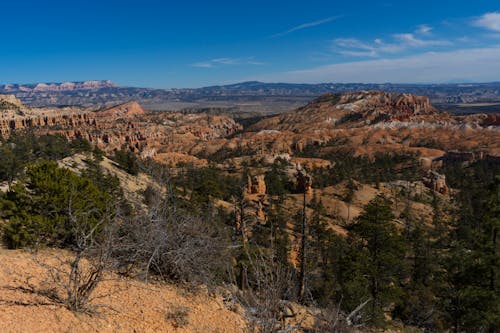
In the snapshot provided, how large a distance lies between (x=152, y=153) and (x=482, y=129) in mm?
135458

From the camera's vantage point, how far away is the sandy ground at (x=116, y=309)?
8008mm

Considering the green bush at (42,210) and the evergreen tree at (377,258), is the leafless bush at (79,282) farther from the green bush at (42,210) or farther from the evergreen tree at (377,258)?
the evergreen tree at (377,258)

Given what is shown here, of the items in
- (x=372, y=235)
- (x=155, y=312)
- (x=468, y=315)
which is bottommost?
(x=468, y=315)

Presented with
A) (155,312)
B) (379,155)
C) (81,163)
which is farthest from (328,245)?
(379,155)

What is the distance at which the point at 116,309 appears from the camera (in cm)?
927

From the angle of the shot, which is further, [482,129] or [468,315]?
[482,129]

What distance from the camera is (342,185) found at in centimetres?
7269

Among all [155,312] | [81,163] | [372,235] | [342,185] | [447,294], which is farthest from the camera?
[342,185]

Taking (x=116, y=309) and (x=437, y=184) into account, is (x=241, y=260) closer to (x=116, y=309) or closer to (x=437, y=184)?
(x=116, y=309)

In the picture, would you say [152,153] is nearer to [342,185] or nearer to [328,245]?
[342,185]

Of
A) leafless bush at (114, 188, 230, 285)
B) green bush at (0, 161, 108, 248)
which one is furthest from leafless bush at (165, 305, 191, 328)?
green bush at (0, 161, 108, 248)

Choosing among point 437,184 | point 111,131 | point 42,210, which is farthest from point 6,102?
point 42,210

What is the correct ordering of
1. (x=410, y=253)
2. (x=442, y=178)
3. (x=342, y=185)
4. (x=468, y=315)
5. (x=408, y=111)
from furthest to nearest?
1. (x=408, y=111)
2. (x=442, y=178)
3. (x=342, y=185)
4. (x=410, y=253)
5. (x=468, y=315)

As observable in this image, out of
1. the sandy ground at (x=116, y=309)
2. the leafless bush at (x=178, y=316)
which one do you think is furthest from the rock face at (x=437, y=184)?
the leafless bush at (x=178, y=316)
